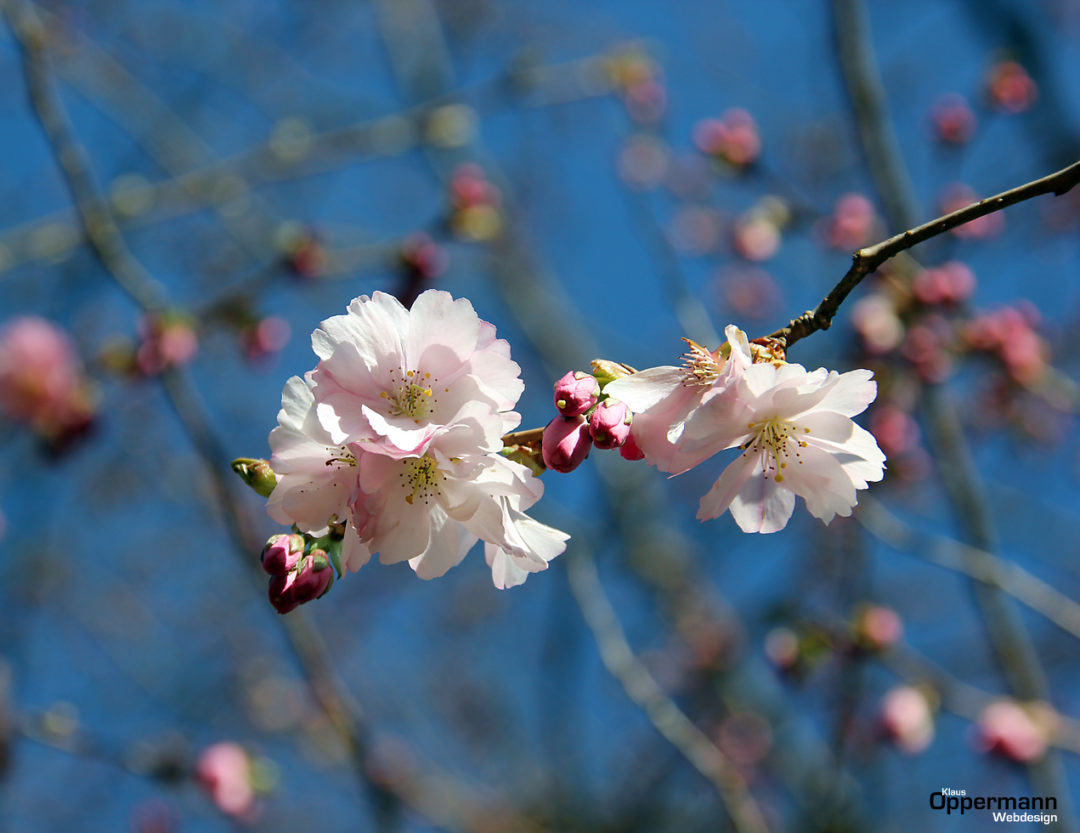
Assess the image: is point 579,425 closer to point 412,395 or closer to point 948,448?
point 412,395

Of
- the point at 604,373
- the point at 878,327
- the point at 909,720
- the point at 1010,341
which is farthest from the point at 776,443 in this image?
the point at 1010,341

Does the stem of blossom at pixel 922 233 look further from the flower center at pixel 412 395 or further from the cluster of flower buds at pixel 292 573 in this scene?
the cluster of flower buds at pixel 292 573

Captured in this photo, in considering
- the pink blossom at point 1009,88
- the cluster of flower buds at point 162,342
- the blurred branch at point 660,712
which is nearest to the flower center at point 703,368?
the blurred branch at point 660,712

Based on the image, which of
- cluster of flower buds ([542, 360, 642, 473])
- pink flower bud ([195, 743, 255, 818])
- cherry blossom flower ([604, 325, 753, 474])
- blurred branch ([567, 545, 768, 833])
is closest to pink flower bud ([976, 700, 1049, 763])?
blurred branch ([567, 545, 768, 833])

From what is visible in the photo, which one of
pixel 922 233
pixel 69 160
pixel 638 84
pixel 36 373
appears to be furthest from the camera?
pixel 638 84

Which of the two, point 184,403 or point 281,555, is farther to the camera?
point 184,403

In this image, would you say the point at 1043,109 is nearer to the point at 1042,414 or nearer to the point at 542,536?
the point at 1042,414
